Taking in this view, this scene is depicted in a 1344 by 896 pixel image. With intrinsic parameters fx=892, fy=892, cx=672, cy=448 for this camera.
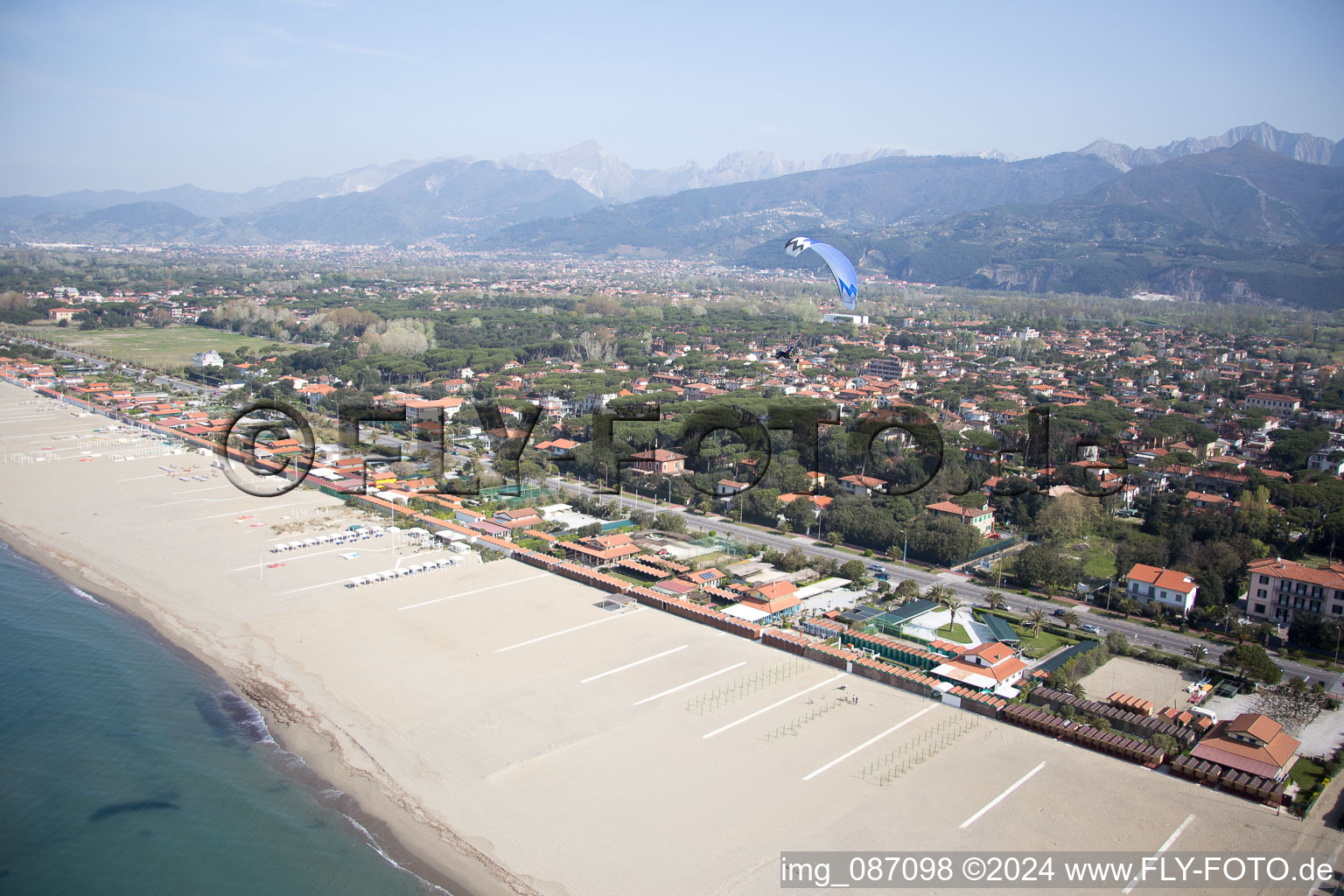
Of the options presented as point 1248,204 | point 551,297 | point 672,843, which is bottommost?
point 672,843

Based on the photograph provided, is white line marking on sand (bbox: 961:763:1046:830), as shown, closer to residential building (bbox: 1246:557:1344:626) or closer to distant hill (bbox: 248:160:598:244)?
residential building (bbox: 1246:557:1344:626)

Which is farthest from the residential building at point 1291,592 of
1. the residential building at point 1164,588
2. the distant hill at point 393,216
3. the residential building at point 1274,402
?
the distant hill at point 393,216

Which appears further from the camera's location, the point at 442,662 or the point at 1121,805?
the point at 442,662

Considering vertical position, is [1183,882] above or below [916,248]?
below

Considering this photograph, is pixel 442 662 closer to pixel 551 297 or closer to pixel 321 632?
pixel 321 632

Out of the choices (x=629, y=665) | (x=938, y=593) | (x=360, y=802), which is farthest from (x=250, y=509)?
(x=938, y=593)

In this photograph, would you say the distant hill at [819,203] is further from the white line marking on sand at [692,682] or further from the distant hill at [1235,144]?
the white line marking on sand at [692,682]

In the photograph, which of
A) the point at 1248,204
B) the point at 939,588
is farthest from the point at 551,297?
the point at 1248,204
